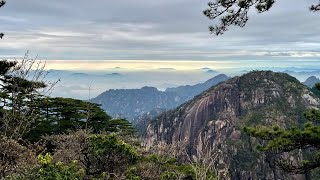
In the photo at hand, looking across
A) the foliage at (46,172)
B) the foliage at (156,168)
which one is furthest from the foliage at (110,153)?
the foliage at (46,172)

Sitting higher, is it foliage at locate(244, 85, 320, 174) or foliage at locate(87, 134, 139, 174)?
foliage at locate(244, 85, 320, 174)

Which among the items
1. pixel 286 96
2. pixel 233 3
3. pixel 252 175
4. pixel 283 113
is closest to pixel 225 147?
pixel 252 175

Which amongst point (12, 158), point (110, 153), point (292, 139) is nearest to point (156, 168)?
point (110, 153)

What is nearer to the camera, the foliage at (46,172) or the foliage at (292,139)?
the foliage at (46,172)

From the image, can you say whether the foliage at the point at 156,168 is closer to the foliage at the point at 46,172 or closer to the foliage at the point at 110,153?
the foliage at the point at 110,153

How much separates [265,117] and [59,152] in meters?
171

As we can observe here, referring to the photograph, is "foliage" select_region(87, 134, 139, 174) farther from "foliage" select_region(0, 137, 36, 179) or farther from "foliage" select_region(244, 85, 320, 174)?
"foliage" select_region(244, 85, 320, 174)

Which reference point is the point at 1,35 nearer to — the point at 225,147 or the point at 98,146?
the point at 98,146

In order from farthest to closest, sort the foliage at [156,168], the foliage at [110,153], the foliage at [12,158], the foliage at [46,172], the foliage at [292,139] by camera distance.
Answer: the foliage at [156,168]
the foliage at [110,153]
the foliage at [292,139]
the foliage at [12,158]
the foliage at [46,172]

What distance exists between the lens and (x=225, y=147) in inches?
6875

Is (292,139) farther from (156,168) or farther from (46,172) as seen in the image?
(156,168)

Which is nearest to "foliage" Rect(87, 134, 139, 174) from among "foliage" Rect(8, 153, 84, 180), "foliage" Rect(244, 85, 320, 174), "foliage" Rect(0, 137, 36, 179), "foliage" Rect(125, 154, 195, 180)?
"foliage" Rect(125, 154, 195, 180)

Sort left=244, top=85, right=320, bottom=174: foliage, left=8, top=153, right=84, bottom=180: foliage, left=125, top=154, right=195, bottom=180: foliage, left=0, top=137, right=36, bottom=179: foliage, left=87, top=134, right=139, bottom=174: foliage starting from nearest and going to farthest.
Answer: left=8, top=153, right=84, bottom=180: foliage < left=0, top=137, right=36, bottom=179: foliage < left=244, top=85, right=320, bottom=174: foliage < left=87, top=134, right=139, bottom=174: foliage < left=125, top=154, right=195, bottom=180: foliage

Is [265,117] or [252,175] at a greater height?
[265,117]
